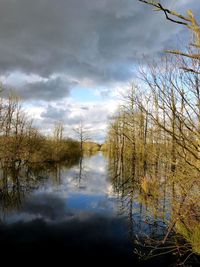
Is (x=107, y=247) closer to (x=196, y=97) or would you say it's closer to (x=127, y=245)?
(x=127, y=245)

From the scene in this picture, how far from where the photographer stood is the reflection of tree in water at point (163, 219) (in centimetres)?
758

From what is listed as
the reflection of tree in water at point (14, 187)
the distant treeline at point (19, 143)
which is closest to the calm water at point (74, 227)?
the reflection of tree in water at point (14, 187)

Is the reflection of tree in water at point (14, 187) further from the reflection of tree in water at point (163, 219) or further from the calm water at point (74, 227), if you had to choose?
the reflection of tree in water at point (163, 219)

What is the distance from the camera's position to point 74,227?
1294 cm

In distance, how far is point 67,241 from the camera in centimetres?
1123

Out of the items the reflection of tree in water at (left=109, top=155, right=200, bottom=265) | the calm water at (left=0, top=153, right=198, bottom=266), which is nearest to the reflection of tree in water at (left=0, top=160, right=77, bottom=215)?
the calm water at (left=0, top=153, right=198, bottom=266)

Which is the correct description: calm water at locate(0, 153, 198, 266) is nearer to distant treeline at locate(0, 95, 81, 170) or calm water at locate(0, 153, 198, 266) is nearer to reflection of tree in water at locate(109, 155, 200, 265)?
reflection of tree in water at locate(109, 155, 200, 265)

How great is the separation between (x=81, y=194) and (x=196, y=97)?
1419 cm

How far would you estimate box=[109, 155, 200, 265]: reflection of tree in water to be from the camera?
758cm

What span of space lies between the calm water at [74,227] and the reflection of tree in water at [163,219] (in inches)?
3.8

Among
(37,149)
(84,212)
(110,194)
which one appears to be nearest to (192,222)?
(84,212)

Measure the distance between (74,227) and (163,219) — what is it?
453cm

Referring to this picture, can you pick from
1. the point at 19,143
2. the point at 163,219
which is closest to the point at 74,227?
the point at 163,219

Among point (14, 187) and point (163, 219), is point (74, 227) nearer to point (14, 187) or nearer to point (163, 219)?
point (163, 219)
